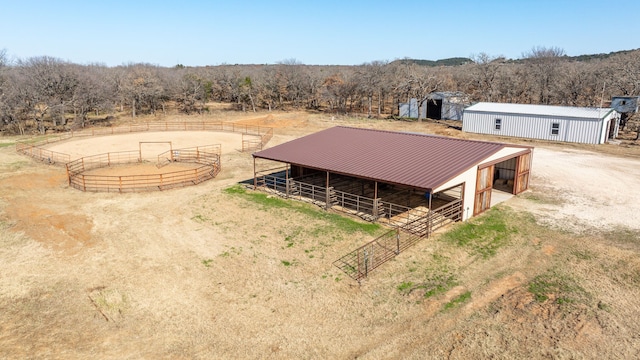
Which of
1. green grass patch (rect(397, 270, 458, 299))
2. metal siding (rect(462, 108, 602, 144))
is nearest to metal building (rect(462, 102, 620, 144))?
metal siding (rect(462, 108, 602, 144))

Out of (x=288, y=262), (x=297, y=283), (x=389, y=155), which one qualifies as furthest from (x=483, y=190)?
(x=297, y=283)

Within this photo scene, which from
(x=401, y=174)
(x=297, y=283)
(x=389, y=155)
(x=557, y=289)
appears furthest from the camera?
(x=389, y=155)

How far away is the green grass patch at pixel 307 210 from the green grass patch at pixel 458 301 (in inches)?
212

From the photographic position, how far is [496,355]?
412 inches

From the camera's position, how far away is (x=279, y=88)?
224 feet

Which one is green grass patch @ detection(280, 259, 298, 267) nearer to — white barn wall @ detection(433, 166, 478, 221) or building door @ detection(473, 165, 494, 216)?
white barn wall @ detection(433, 166, 478, 221)

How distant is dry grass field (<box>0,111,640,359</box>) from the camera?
11195mm

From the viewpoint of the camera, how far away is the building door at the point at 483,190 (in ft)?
65.4

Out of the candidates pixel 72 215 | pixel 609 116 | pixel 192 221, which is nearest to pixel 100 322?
pixel 192 221

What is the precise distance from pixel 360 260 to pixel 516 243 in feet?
21.2

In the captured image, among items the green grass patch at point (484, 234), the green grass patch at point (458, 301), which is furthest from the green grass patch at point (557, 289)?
the green grass patch at point (484, 234)

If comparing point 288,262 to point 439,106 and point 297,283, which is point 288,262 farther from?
point 439,106

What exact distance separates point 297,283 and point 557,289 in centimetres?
821

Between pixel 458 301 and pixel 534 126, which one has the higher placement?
pixel 534 126
